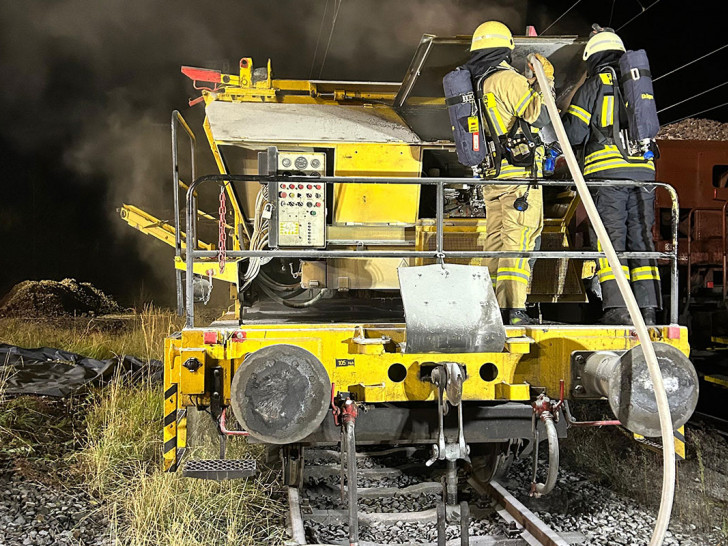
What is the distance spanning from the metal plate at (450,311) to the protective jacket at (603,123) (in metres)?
1.40

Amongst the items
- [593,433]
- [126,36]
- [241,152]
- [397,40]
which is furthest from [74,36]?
[593,433]

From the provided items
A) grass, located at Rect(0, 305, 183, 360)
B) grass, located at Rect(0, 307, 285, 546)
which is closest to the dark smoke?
grass, located at Rect(0, 305, 183, 360)

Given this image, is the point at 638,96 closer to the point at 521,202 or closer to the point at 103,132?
the point at 521,202

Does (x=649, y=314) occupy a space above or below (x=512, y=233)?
below

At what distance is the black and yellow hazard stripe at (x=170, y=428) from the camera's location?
3463mm

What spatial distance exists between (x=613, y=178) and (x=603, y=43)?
0.89m

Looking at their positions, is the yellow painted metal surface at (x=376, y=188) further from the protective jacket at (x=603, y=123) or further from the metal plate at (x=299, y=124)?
the protective jacket at (x=603, y=123)

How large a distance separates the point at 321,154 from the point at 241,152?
609 mm

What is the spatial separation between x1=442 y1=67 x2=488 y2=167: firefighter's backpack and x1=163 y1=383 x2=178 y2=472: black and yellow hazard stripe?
2326 mm

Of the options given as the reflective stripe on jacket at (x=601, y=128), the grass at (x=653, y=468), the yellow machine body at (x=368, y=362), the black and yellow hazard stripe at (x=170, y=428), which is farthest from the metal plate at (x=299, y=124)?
the grass at (x=653, y=468)

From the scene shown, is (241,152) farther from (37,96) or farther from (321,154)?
(37,96)

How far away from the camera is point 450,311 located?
3.50 m

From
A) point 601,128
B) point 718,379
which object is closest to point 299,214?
point 601,128

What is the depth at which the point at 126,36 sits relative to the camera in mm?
20141
